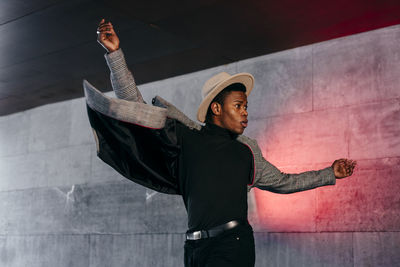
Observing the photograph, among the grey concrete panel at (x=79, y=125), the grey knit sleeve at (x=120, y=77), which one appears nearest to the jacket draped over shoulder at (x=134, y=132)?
the grey knit sleeve at (x=120, y=77)

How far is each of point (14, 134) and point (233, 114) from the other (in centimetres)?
621

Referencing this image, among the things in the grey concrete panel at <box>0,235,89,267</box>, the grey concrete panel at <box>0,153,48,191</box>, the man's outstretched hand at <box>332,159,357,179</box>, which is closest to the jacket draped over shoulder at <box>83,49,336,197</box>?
the man's outstretched hand at <box>332,159,357,179</box>

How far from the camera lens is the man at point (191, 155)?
264cm

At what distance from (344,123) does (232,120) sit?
238 cm

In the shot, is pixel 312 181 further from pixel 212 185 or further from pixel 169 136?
pixel 169 136

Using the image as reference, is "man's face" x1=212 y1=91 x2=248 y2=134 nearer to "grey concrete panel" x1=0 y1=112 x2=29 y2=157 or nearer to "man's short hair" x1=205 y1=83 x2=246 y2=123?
"man's short hair" x1=205 y1=83 x2=246 y2=123

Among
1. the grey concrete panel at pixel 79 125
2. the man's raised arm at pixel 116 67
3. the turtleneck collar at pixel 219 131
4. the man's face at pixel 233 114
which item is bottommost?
the turtleneck collar at pixel 219 131

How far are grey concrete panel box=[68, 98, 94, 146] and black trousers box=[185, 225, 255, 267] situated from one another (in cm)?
485

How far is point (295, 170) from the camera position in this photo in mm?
5227

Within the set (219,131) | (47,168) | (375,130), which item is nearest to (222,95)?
(219,131)

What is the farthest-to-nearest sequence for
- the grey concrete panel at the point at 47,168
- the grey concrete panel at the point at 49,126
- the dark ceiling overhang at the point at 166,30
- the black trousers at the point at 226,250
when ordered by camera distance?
the grey concrete panel at the point at 49,126
the grey concrete panel at the point at 47,168
the dark ceiling overhang at the point at 166,30
the black trousers at the point at 226,250

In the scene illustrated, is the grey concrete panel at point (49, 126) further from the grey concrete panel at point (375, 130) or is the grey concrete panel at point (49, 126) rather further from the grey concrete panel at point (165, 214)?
the grey concrete panel at point (375, 130)

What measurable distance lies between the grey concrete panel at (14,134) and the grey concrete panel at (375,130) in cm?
515

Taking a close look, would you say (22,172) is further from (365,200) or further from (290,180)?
(290,180)
